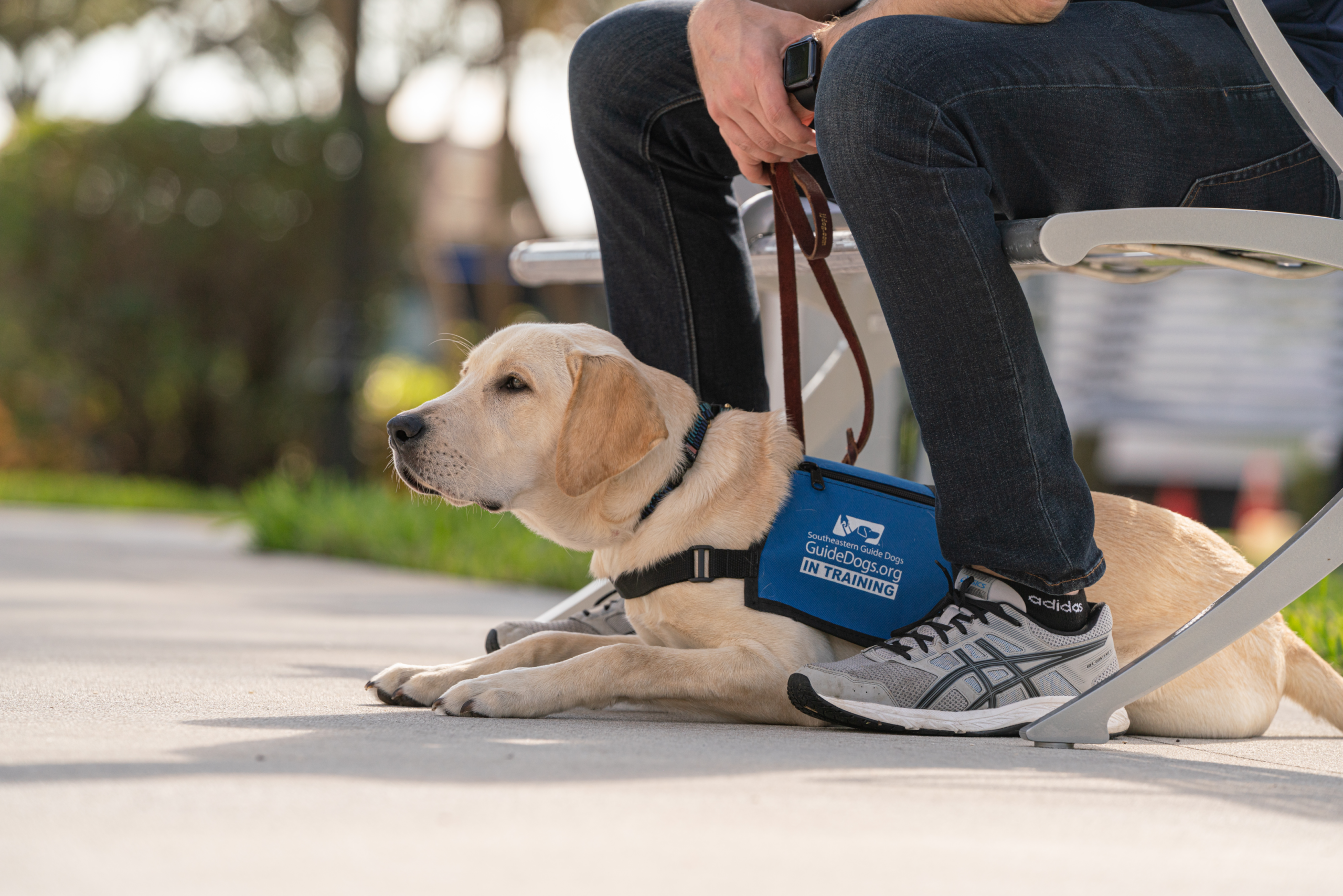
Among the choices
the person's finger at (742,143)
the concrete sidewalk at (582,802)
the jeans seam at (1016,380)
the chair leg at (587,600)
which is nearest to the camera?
the concrete sidewalk at (582,802)

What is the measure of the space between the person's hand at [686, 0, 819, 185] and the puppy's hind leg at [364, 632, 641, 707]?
96cm

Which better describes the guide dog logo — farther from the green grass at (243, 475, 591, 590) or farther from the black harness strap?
the green grass at (243, 475, 591, 590)

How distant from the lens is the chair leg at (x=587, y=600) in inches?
124

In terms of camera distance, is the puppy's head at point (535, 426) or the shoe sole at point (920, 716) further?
the puppy's head at point (535, 426)

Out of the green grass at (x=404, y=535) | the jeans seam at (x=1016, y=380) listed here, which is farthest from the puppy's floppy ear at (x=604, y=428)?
the green grass at (x=404, y=535)

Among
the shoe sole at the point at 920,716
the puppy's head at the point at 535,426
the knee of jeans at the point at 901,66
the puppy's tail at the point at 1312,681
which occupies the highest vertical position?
the knee of jeans at the point at 901,66

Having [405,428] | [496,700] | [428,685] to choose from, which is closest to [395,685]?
[428,685]

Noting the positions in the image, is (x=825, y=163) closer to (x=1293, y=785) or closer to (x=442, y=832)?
(x=1293, y=785)

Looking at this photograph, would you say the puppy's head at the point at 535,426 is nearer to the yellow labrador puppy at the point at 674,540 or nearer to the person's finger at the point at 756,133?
the yellow labrador puppy at the point at 674,540

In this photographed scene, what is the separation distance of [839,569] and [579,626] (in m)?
0.73

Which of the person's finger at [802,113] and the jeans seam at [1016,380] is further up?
the person's finger at [802,113]

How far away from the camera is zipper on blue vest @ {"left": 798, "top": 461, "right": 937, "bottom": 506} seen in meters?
2.66

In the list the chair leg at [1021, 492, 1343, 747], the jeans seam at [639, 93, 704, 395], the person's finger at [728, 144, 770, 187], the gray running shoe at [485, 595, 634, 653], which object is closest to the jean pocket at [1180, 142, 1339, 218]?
the chair leg at [1021, 492, 1343, 747]

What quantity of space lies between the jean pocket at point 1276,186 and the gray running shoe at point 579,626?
1436 millimetres
